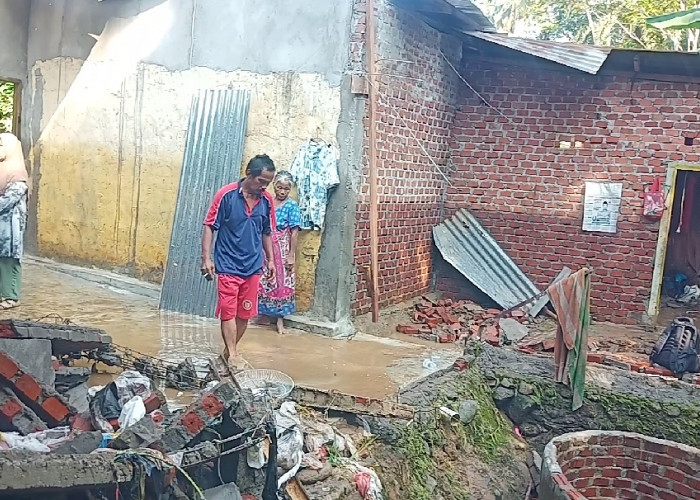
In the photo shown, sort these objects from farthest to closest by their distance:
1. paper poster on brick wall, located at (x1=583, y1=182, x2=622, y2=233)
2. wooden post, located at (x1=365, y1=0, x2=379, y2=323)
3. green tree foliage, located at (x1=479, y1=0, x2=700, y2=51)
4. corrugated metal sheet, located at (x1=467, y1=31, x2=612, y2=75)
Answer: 1. green tree foliage, located at (x1=479, y1=0, x2=700, y2=51)
2. paper poster on brick wall, located at (x1=583, y1=182, x2=622, y2=233)
3. corrugated metal sheet, located at (x1=467, y1=31, x2=612, y2=75)
4. wooden post, located at (x1=365, y1=0, x2=379, y2=323)

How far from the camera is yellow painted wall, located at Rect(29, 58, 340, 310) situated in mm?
7133

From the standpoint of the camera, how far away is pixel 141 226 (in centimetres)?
821

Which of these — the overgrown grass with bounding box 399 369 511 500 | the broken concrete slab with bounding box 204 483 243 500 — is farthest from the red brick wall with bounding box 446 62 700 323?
the broken concrete slab with bounding box 204 483 243 500

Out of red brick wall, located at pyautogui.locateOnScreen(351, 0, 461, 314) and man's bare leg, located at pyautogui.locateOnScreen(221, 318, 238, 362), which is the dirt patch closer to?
man's bare leg, located at pyautogui.locateOnScreen(221, 318, 238, 362)

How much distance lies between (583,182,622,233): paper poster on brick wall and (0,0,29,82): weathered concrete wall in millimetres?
7402

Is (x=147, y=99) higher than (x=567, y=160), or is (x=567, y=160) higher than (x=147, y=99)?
(x=147, y=99)

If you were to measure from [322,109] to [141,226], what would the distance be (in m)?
2.69

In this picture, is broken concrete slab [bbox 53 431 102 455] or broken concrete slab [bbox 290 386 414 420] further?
broken concrete slab [bbox 290 386 414 420]

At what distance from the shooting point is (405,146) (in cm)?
796

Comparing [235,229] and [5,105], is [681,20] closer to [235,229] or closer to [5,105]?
[235,229]

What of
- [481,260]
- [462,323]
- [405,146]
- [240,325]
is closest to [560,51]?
[405,146]

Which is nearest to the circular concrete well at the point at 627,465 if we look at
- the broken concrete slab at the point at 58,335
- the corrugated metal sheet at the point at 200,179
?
the broken concrete slab at the point at 58,335

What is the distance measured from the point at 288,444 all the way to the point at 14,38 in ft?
24.8

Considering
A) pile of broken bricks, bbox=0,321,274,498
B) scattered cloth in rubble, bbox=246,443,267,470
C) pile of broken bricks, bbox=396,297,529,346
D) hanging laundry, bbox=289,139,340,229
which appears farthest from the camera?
pile of broken bricks, bbox=396,297,529,346
